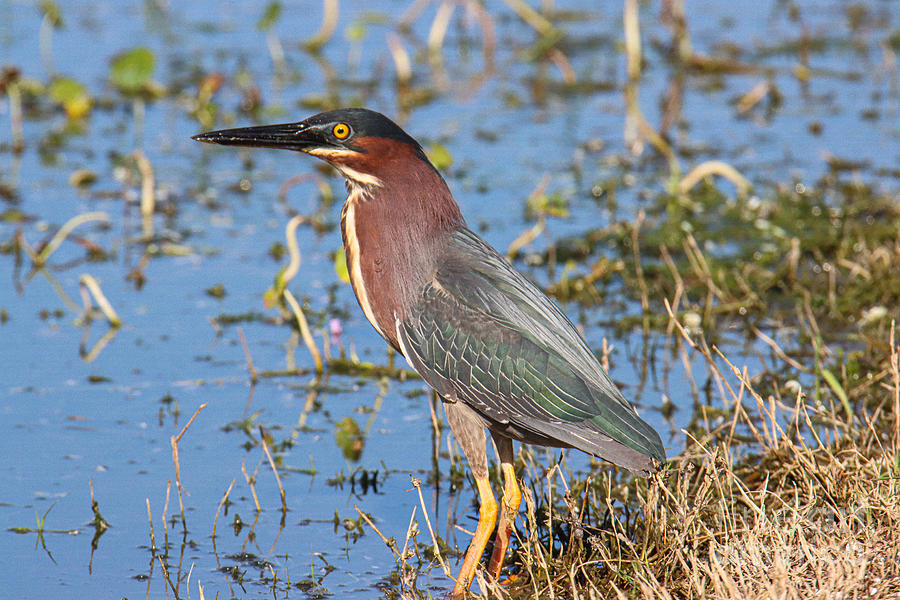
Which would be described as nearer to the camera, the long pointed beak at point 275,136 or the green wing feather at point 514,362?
the green wing feather at point 514,362

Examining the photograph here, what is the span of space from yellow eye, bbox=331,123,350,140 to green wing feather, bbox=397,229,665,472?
1.67 ft

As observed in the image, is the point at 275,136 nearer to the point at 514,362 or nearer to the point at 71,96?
the point at 514,362

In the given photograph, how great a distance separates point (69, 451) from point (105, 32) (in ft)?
22.2

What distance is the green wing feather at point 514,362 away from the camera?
157 inches

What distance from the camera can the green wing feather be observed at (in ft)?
13.1

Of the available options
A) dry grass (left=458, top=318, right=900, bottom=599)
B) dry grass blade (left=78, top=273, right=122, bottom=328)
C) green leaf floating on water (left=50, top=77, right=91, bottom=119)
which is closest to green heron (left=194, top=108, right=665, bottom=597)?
dry grass (left=458, top=318, right=900, bottom=599)

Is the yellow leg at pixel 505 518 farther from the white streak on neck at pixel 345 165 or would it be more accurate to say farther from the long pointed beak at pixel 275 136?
the long pointed beak at pixel 275 136

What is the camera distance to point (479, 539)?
13.9 ft

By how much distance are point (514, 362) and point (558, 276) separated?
3001 mm

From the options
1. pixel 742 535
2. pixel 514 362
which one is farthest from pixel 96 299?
pixel 742 535

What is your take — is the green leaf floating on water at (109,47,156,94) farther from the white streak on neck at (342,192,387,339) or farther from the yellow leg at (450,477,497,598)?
the yellow leg at (450,477,497,598)

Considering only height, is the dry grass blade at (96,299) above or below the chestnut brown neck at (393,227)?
below

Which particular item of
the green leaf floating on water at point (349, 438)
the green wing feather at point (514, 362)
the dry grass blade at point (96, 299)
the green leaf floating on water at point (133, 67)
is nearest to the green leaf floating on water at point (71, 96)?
the green leaf floating on water at point (133, 67)

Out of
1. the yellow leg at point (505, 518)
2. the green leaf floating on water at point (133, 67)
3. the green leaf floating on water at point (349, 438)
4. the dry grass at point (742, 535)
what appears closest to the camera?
the dry grass at point (742, 535)
